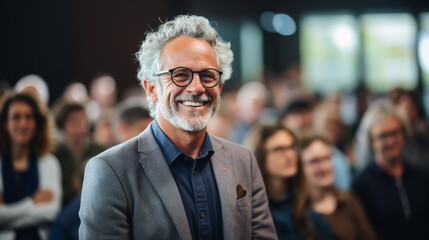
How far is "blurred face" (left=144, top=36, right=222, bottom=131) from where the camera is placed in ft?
4.83

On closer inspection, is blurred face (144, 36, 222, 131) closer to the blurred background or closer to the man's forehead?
the man's forehead

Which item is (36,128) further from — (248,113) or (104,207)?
(248,113)

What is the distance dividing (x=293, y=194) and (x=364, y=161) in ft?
3.91

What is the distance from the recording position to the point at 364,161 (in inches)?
132

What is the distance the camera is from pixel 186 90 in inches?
58.2

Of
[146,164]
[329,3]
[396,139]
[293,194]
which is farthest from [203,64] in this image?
[329,3]

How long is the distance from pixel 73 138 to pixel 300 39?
29.6 ft

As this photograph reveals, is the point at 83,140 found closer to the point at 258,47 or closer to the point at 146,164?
the point at 146,164

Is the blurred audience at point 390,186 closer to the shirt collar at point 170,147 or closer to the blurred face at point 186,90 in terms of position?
the shirt collar at point 170,147

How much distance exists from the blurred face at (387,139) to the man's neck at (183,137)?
205 cm

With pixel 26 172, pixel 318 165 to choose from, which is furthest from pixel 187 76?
A: pixel 26 172

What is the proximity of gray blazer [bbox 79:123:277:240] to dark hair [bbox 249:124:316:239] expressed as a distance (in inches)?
35.5

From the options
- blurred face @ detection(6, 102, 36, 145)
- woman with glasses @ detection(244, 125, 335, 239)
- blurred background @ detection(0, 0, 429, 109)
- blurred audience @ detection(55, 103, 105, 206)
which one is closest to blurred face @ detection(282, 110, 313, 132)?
woman with glasses @ detection(244, 125, 335, 239)

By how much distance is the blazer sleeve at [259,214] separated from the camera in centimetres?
158
